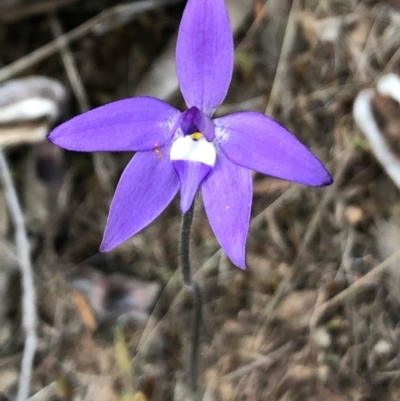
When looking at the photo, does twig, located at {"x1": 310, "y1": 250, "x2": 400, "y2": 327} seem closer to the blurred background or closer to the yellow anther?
the blurred background

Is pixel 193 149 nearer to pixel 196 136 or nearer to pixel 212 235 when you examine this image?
pixel 196 136

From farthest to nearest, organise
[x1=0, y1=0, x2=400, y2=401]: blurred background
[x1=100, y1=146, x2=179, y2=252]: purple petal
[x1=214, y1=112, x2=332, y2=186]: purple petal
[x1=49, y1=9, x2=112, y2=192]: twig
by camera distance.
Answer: [x1=49, y1=9, x2=112, y2=192]: twig < [x1=0, y1=0, x2=400, y2=401]: blurred background < [x1=100, y1=146, x2=179, y2=252]: purple petal < [x1=214, y1=112, x2=332, y2=186]: purple petal

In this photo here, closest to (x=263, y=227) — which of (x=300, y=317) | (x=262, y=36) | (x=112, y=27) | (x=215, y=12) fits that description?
(x=300, y=317)

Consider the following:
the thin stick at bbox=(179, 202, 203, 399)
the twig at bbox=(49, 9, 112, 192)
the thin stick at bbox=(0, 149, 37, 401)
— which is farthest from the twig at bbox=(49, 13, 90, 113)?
the thin stick at bbox=(179, 202, 203, 399)

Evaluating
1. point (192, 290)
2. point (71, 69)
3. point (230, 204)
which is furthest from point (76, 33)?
point (230, 204)

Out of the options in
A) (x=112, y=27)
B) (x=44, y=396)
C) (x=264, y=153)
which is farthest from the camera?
(x=112, y=27)

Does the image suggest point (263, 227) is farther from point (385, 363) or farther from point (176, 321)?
point (385, 363)
